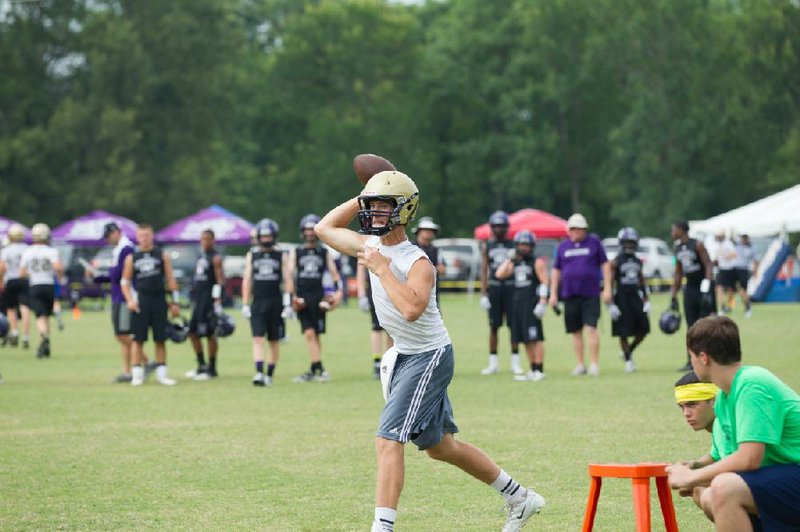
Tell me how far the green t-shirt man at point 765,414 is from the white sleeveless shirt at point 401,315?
2.00 metres

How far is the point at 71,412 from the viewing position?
49.7 ft

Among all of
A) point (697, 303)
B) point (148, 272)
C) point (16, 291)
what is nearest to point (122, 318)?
point (148, 272)

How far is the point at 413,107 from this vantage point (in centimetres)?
7600

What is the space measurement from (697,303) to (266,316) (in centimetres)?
626

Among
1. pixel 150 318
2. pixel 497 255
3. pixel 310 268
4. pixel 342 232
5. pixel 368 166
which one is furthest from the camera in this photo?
pixel 497 255

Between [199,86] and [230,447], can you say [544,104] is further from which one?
[230,447]

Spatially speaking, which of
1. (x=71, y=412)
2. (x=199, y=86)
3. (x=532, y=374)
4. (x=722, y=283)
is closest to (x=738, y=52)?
(x=199, y=86)

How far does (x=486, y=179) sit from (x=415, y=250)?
234 feet

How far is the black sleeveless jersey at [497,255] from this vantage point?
64.0ft

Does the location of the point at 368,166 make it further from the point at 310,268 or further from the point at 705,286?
the point at 705,286

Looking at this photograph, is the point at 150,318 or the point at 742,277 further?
the point at 742,277

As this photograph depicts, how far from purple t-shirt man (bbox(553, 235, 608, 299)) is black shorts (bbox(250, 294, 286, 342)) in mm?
4009

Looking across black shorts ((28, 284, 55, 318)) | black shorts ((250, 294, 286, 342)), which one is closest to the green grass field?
black shorts ((250, 294, 286, 342))

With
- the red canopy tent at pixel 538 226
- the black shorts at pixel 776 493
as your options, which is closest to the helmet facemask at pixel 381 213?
the black shorts at pixel 776 493
